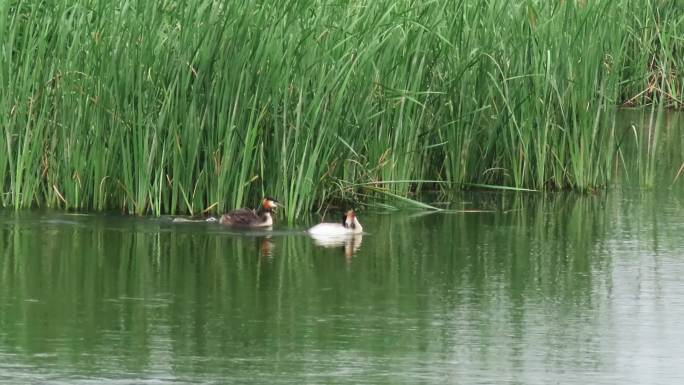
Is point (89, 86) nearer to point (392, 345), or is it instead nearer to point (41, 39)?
point (41, 39)

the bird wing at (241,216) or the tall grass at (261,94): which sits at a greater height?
the tall grass at (261,94)

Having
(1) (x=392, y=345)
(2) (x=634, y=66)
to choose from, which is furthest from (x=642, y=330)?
(2) (x=634, y=66)

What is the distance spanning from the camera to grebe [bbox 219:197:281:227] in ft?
36.8

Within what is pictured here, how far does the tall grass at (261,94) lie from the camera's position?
1148 centimetres

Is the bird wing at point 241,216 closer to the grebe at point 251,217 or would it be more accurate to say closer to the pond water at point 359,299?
the grebe at point 251,217

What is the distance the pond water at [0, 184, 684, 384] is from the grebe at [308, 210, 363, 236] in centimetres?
11

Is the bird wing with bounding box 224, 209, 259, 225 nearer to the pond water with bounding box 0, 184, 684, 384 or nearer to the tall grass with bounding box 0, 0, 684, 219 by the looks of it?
the pond water with bounding box 0, 184, 684, 384

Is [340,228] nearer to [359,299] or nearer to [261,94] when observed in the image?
[261,94]

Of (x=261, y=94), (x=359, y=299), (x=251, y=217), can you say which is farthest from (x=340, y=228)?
(x=359, y=299)

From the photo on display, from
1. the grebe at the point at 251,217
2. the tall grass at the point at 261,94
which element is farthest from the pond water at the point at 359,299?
the tall grass at the point at 261,94

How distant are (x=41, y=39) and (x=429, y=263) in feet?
10.7

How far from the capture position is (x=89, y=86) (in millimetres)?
11617

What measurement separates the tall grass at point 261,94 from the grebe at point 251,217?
0.30 m

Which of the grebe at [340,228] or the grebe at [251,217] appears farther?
the grebe at [251,217]
